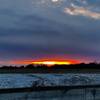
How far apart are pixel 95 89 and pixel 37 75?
1.11 m

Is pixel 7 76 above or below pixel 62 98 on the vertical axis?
above

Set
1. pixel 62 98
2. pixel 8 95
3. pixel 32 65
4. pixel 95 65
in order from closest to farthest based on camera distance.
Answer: pixel 8 95, pixel 62 98, pixel 32 65, pixel 95 65

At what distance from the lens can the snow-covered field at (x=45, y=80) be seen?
5164 millimetres

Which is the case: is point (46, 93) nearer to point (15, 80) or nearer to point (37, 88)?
point (37, 88)

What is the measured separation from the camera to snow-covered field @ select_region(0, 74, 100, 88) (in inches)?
203

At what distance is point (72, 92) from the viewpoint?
5.61 m

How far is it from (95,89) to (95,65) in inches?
81.7

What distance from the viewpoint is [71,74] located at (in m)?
5.86

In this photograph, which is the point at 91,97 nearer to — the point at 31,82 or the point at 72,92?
the point at 72,92

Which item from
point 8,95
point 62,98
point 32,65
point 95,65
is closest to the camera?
point 8,95

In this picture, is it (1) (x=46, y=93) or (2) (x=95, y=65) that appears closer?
(1) (x=46, y=93)

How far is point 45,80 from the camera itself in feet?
17.7

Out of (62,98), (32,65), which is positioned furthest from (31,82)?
(32,65)

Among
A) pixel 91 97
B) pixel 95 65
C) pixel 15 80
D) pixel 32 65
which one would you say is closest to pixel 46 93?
pixel 15 80
